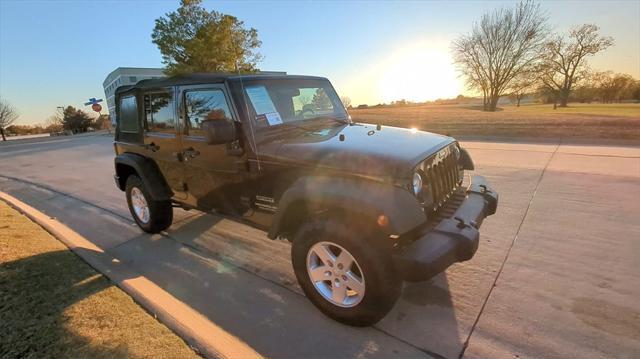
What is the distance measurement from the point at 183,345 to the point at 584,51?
170ft

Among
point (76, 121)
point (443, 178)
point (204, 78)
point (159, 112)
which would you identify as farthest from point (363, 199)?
point (76, 121)

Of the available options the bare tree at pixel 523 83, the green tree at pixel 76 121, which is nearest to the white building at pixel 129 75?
the green tree at pixel 76 121

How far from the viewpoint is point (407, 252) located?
2309mm

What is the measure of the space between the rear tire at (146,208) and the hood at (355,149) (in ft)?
7.45

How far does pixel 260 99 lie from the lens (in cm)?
325

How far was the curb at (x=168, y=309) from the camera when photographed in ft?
7.70

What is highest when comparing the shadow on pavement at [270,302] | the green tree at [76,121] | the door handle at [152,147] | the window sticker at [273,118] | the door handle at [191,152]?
the green tree at [76,121]

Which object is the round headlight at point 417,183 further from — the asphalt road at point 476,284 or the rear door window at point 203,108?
the rear door window at point 203,108

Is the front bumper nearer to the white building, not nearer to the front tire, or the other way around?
the front tire

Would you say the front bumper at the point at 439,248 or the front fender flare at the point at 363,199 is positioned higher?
the front fender flare at the point at 363,199

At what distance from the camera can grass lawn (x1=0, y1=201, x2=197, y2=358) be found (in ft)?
7.50

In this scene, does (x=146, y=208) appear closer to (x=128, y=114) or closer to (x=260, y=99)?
(x=128, y=114)

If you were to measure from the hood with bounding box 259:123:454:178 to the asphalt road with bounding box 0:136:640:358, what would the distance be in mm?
1230

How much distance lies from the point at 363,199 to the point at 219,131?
1.36m
